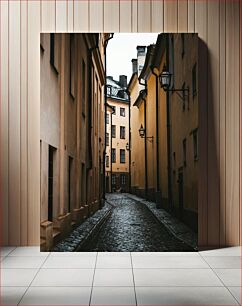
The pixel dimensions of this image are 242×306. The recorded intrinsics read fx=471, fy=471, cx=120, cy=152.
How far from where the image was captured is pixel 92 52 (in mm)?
5047

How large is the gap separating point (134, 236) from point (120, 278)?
1.16m

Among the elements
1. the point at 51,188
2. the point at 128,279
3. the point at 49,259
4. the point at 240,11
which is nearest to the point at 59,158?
the point at 51,188

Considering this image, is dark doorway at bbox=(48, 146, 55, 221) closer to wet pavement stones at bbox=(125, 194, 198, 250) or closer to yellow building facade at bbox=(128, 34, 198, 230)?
yellow building facade at bbox=(128, 34, 198, 230)

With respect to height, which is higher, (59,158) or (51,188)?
(59,158)

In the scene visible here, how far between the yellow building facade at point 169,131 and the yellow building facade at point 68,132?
0.47m

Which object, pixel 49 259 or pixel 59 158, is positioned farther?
pixel 59 158

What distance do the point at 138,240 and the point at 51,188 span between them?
1050mm

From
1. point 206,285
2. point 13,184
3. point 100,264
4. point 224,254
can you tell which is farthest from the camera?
point 13,184

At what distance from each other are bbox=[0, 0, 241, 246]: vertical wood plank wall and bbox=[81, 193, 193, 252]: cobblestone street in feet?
1.40

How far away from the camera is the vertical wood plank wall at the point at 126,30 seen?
16.5ft

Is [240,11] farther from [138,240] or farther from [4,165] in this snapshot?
[4,165]

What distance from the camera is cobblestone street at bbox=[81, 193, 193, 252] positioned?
191 inches

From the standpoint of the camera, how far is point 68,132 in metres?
4.94

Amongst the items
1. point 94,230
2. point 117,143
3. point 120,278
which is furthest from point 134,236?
point 120,278
